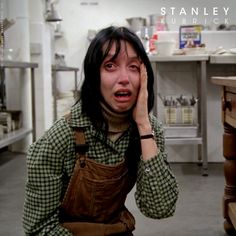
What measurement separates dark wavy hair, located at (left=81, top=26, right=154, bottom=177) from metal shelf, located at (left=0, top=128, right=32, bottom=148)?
2.33m

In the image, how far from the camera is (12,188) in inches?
109

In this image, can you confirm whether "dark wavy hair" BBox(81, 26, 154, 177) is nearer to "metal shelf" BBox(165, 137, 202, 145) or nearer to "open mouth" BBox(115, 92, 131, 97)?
"open mouth" BBox(115, 92, 131, 97)

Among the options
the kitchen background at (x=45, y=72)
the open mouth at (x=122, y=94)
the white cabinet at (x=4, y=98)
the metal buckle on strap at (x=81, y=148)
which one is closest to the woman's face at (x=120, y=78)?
the open mouth at (x=122, y=94)

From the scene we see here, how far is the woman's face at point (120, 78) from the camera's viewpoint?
1.02 m

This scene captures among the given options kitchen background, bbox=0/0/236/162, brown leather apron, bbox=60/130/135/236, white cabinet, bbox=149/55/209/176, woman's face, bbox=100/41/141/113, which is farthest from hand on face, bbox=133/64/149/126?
white cabinet, bbox=149/55/209/176

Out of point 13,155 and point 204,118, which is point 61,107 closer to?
point 13,155

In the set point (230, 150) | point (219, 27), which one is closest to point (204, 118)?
point (230, 150)

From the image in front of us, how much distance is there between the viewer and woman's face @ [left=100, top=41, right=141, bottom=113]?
1.02 m

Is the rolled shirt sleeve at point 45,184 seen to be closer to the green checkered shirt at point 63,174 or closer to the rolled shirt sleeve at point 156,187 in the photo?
the green checkered shirt at point 63,174

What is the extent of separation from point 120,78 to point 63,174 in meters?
0.28

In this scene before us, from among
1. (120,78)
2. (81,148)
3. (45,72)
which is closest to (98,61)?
(120,78)

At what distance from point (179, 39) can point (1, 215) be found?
2.03 m

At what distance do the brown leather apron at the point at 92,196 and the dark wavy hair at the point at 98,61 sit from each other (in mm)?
69

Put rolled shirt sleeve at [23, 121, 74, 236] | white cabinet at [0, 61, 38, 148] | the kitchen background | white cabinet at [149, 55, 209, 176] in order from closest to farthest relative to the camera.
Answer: rolled shirt sleeve at [23, 121, 74, 236], white cabinet at [149, 55, 209, 176], white cabinet at [0, 61, 38, 148], the kitchen background
